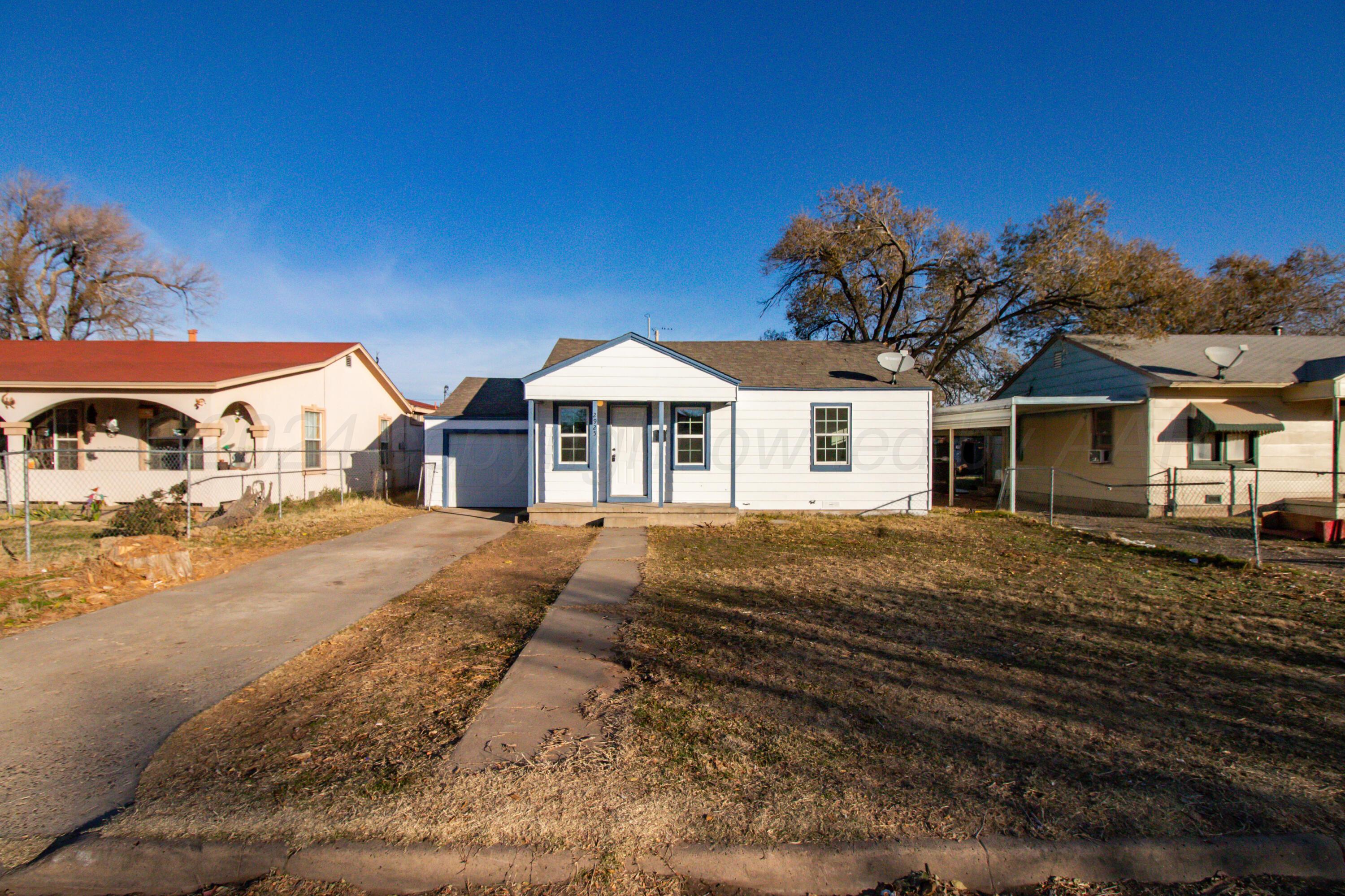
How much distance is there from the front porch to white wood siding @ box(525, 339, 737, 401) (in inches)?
91.0

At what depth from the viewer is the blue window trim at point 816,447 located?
14.5m

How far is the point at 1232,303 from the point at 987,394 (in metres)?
12.1

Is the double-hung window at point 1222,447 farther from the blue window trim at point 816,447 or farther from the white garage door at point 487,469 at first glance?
the white garage door at point 487,469

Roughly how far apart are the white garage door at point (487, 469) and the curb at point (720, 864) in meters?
13.8

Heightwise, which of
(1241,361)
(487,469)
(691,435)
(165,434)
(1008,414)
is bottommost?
(487,469)

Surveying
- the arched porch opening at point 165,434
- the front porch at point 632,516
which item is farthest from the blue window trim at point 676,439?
the arched porch opening at point 165,434

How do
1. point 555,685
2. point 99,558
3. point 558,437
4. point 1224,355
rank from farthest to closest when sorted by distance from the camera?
point 1224,355 < point 558,437 < point 99,558 < point 555,685

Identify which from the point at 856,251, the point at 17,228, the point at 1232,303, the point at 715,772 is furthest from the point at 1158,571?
the point at 17,228

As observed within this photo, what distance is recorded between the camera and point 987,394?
26297 millimetres

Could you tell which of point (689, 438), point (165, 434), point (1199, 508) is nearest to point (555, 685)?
point (689, 438)

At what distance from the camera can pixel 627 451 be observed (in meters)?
14.0

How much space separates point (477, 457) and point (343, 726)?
13008mm

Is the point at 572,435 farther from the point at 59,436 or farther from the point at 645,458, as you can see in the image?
the point at 59,436

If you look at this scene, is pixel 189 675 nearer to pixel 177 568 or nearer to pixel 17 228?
pixel 177 568
